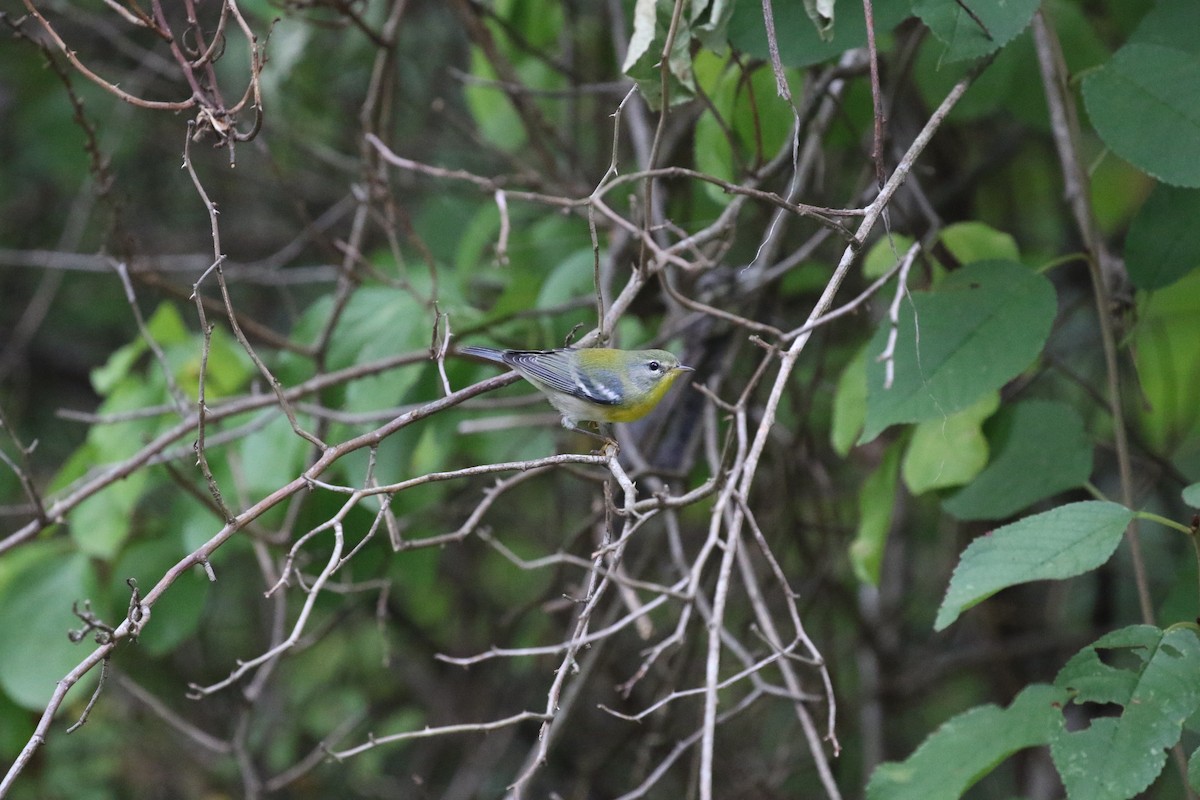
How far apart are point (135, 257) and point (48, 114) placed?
10.3 feet

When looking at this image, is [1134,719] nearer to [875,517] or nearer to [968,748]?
[968,748]

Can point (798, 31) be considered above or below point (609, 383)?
above

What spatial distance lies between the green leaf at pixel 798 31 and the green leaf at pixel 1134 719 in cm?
129

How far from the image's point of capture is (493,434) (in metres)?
3.67

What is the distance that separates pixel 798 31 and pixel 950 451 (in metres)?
1.00

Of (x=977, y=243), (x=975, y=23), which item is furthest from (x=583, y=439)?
(x=975, y=23)

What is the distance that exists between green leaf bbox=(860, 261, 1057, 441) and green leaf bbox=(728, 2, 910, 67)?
0.56 m

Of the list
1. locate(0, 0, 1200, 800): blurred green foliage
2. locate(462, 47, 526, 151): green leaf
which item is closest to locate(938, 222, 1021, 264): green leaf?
locate(0, 0, 1200, 800): blurred green foliage

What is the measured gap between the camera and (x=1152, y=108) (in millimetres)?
2199

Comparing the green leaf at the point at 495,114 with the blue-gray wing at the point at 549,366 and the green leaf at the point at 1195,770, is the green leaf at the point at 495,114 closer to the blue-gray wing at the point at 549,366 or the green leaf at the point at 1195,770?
the blue-gray wing at the point at 549,366

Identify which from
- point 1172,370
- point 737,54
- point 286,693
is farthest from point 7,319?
point 1172,370

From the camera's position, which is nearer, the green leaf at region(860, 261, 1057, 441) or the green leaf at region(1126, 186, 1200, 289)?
the green leaf at region(860, 261, 1057, 441)

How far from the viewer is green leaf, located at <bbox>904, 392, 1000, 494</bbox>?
248 cm

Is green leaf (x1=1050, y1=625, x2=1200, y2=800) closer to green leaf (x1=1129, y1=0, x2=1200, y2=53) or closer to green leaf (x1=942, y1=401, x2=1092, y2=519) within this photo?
green leaf (x1=942, y1=401, x2=1092, y2=519)
